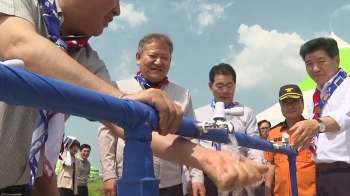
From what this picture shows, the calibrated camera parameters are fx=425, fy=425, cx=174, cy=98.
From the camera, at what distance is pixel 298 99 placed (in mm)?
3166

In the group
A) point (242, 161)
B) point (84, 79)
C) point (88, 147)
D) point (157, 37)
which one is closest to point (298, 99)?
point (157, 37)

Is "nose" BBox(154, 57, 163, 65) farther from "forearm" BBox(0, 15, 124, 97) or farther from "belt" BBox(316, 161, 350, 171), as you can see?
"forearm" BBox(0, 15, 124, 97)

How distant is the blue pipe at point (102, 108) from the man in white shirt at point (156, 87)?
1578 mm

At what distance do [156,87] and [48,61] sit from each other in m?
1.61

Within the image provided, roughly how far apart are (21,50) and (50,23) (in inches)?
9.7

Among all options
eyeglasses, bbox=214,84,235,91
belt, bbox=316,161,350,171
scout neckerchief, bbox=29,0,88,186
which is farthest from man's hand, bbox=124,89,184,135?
eyeglasses, bbox=214,84,235,91

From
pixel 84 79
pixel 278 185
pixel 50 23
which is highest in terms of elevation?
pixel 50 23

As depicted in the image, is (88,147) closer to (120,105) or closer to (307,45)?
(307,45)

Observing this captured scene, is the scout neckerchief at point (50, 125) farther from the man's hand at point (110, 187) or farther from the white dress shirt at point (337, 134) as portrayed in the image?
the white dress shirt at point (337, 134)

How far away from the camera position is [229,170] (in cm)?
90

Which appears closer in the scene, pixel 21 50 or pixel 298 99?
pixel 21 50

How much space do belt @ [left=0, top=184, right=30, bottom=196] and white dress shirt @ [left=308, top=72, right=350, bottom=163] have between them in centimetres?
176

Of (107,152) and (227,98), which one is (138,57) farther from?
(227,98)

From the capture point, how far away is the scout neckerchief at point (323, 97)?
2.59 m
